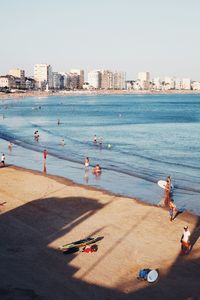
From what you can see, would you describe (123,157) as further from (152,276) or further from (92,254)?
(152,276)

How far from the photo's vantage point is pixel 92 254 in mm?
16188

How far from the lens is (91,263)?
1537cm

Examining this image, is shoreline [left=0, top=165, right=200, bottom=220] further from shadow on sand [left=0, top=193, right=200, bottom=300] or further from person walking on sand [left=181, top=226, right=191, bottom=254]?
person walking on sand [left=181, top=226, right=191, bottom=254]

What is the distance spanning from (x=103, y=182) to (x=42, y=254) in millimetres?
14180

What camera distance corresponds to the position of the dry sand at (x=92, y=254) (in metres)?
13.4

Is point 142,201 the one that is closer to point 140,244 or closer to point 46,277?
point 140,244

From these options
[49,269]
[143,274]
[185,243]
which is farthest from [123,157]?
[143,274]

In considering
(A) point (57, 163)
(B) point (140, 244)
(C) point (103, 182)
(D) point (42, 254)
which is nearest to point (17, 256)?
(D) point (42, 254)

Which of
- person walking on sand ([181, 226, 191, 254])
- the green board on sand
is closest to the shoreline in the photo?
person walking on sand ([181, 226, 191, 254])

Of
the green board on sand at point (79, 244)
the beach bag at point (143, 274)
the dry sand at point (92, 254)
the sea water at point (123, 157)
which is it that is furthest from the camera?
the sea water at point (123, 157)

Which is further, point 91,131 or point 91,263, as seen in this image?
point 91,131

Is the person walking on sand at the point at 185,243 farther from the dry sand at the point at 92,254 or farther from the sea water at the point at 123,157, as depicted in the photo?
the sea water at the point at 123,157

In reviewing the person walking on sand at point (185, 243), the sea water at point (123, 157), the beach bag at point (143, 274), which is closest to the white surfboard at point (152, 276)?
the beach bag at point (143, 274)

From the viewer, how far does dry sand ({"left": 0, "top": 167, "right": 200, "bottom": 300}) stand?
44.1 ft
